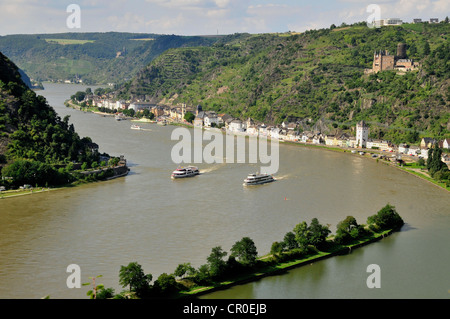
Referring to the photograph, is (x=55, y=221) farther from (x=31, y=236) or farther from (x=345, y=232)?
(x=345, y=232)

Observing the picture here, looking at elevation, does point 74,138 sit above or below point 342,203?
above

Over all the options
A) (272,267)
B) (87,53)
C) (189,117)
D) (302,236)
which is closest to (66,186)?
(302,236)

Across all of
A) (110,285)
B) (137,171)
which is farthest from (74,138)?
(110,285)

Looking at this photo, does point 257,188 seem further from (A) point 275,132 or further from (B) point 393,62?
(B) point 393,62

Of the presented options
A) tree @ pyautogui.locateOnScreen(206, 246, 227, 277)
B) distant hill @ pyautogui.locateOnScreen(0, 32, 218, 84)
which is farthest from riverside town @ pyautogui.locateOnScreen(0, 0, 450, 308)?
distant hill @ pyautogui.locateOnScreen(0, 32, 218, 84)
